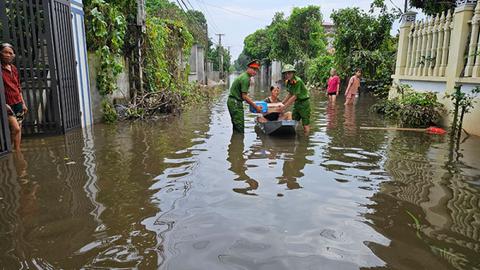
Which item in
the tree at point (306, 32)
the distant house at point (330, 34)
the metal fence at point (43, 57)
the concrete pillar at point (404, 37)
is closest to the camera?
the metal fence at point (43, 57)

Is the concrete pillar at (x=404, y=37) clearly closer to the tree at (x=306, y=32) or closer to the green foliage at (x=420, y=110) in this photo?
the green foliage at (x=420, y=110)

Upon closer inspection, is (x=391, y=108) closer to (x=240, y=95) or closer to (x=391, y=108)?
(x=391, y=108)

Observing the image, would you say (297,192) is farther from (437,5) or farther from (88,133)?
(437,5)

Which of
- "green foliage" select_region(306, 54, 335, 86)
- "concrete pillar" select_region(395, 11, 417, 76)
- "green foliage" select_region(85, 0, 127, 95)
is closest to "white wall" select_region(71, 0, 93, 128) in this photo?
"green foliage" select_region(85, 0, 127, 95)

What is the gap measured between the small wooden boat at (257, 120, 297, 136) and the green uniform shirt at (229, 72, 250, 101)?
855mm

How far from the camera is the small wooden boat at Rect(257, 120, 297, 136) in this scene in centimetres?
774

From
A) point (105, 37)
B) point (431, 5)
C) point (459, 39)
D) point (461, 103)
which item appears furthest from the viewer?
point (431, 5)

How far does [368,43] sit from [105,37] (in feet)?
44.3

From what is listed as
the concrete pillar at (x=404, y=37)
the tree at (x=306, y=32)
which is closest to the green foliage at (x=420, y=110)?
the concrete pillar at (x=404, y=37)

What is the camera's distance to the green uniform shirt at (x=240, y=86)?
7.96m

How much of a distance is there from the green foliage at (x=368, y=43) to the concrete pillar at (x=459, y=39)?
8373 millimetres

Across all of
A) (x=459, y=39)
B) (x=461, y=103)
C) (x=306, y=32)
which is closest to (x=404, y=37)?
(x=459, y=39)

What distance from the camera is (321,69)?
25.2 meters

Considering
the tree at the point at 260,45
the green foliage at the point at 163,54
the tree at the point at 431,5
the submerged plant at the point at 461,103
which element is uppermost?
the tree at the point at 260,45
